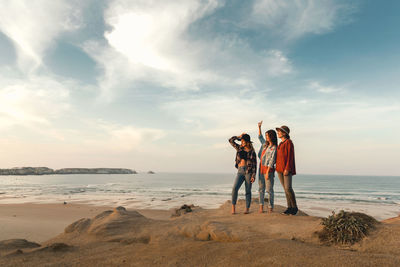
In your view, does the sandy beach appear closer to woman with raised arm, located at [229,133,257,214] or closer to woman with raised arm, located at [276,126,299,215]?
woman with raised arm, located at [276,126,299,215]

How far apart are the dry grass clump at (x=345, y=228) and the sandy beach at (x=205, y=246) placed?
123 mm

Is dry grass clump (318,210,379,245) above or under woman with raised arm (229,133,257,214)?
under

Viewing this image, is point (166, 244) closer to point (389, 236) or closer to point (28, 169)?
point (389, 236)

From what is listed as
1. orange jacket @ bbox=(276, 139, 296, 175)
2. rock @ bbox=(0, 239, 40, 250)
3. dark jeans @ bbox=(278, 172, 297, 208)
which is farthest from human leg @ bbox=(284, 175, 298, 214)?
rock @ bbox=(0, 239, 40, 250)

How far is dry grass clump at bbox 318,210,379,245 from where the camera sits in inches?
155

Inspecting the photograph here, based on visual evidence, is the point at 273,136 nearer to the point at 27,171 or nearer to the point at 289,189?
the point at 289,189

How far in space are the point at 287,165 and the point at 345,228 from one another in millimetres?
2093

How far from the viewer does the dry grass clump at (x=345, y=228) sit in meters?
3.95

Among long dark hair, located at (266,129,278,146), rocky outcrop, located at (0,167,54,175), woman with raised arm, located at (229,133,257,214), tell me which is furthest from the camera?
rocky outcrop, located at (0,167,54,175)

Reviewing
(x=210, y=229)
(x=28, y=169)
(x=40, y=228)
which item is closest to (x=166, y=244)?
(x=210, y=229)

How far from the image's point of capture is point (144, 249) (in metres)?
4.37

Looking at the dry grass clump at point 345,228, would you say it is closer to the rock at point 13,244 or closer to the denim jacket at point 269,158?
the denim jacket at point 269,158

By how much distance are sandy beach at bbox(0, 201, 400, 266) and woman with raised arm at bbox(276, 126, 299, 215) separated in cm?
47

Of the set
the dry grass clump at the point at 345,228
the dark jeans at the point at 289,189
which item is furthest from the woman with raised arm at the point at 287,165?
the dry grass clump at the point at 345,228
